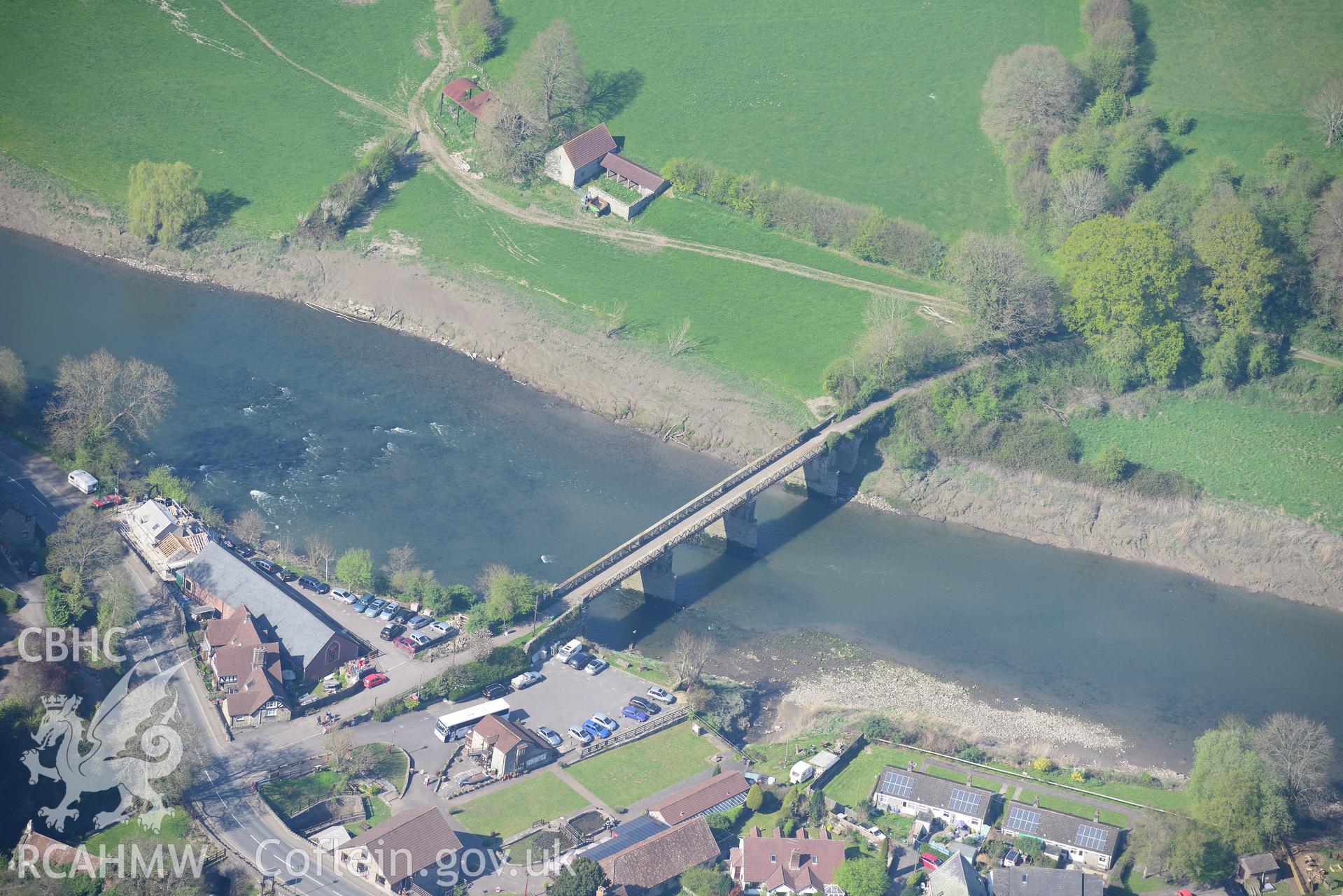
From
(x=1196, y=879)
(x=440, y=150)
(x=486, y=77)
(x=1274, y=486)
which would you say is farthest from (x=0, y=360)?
(x=1274, y=486)

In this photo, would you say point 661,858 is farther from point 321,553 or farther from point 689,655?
point 321,553

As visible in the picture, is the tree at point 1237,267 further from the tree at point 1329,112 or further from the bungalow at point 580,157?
the bungalow at point 580,157

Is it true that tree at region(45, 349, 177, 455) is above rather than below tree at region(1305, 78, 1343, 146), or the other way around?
below

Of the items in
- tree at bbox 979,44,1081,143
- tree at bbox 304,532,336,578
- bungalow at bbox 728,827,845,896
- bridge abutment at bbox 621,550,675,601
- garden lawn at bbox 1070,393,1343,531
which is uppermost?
tree at bbox 979,44,1081,143

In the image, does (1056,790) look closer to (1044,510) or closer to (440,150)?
(1044,510)

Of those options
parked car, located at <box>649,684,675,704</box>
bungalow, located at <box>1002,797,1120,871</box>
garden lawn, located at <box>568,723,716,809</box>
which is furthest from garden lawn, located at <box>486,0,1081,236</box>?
bungalow, located at <box>1002,797,1120,871</box>

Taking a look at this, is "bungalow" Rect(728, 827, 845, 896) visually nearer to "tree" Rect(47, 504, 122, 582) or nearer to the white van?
"tree" Rect(47, 504, 122, 582)

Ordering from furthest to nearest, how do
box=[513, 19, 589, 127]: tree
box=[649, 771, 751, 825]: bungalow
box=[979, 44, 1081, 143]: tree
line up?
1. box=[513, 19, 589, 127]: tree
2. box=[979, 44, 1081, 143]: tree
3. box=[649, 771, 751, 825]: bungalow
